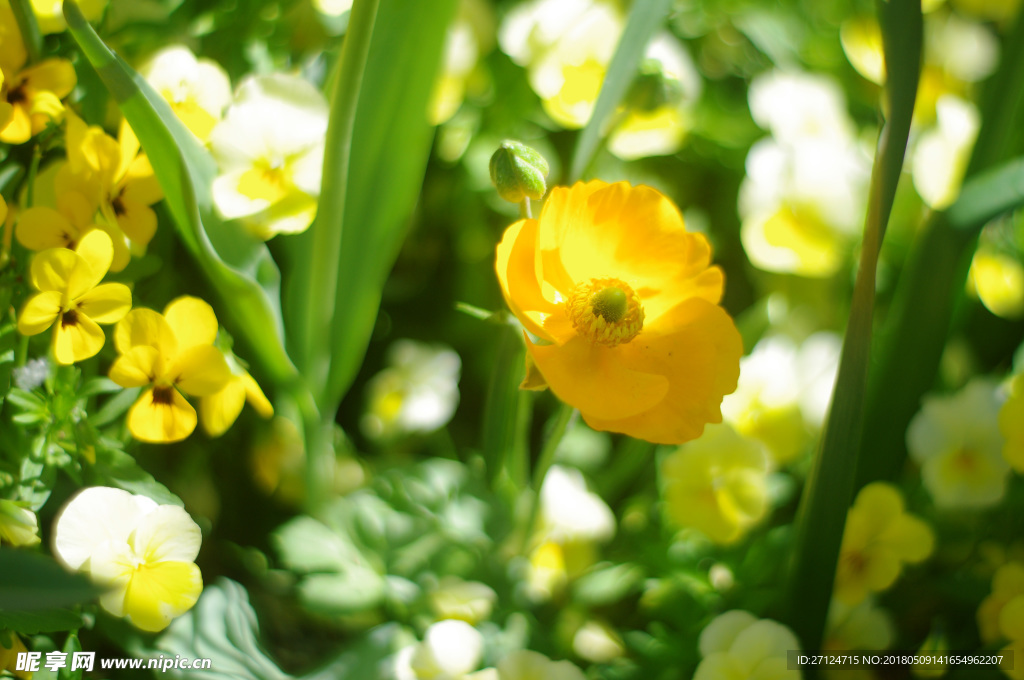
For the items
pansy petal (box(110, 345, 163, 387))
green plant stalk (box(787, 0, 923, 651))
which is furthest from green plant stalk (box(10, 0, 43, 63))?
green plant stalk (box(787, 0, 923, 651))

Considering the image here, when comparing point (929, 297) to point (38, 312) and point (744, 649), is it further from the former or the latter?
point (38, 312)

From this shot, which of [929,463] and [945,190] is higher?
[945,190]

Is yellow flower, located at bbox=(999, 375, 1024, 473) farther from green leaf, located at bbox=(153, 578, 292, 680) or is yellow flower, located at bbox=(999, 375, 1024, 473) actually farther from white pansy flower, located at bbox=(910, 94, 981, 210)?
green leaf, located at bbox=(153, 578, 292, 680)

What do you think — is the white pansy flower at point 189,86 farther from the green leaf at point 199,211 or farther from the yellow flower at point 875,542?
the yellow flower at point 875,542

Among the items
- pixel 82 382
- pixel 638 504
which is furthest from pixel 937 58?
pixel 82 382

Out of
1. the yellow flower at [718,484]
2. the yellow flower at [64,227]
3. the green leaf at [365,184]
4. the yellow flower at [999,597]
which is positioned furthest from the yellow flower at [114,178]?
the yellow flower at [999,597]

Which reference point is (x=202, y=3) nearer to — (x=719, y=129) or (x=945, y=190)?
(x=719, y=129)

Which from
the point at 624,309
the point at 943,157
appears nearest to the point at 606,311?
the point at 624,309

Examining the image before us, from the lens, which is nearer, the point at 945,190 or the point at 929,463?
the point at 929,463
